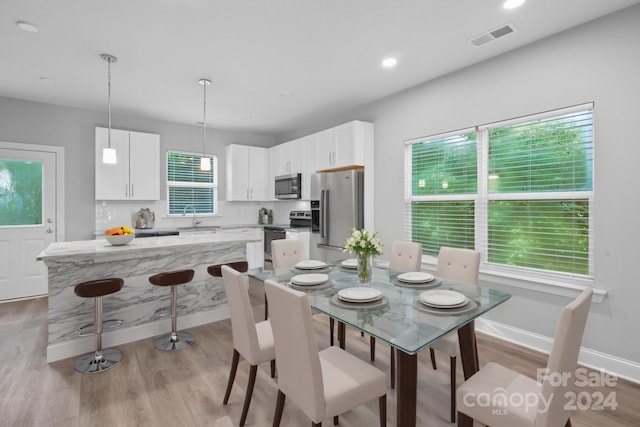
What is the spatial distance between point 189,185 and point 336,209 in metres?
2.92

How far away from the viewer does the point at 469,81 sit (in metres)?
3.33

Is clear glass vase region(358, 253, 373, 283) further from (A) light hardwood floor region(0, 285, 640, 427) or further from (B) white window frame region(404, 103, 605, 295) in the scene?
(B) white window frame region(404, 103, 605, 295)

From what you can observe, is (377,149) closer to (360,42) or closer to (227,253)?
(360,42)

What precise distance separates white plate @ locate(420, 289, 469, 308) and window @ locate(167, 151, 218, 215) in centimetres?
494

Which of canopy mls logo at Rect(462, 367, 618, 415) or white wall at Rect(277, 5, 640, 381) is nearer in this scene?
canopy mls logo at Rect(462, 367, 618, 415)

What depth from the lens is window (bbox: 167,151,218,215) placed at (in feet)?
18.3

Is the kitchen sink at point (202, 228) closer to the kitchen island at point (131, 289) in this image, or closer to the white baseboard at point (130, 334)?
the kitchen island at point (131, 289)

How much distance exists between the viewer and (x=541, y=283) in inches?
111

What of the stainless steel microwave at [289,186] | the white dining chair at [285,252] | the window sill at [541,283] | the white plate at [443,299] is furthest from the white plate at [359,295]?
the stainless steel microwave at [289,186]

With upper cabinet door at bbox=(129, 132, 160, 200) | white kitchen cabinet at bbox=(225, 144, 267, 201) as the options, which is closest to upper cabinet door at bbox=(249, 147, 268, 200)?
white kitchen cabinet at bbox=(225, 144, 267, 201)

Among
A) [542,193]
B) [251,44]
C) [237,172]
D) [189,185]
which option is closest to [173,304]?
[251,44]

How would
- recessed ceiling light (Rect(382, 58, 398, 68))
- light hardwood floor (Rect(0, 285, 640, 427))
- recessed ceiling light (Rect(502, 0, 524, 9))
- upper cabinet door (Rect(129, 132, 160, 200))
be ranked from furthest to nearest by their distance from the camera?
1. upper cabinet door (Rect(129, 132, 160, 200))
2. recessed ceiling light (Rect(382, 58, 398, 68))
3. recessed ceiling light (Rect(502, 0, 524, 9))
4. light hardwood floor (Rect(0, 285, 640, 427))

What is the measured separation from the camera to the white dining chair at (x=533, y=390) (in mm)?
1181

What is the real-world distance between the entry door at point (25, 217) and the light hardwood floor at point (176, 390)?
1.64m
